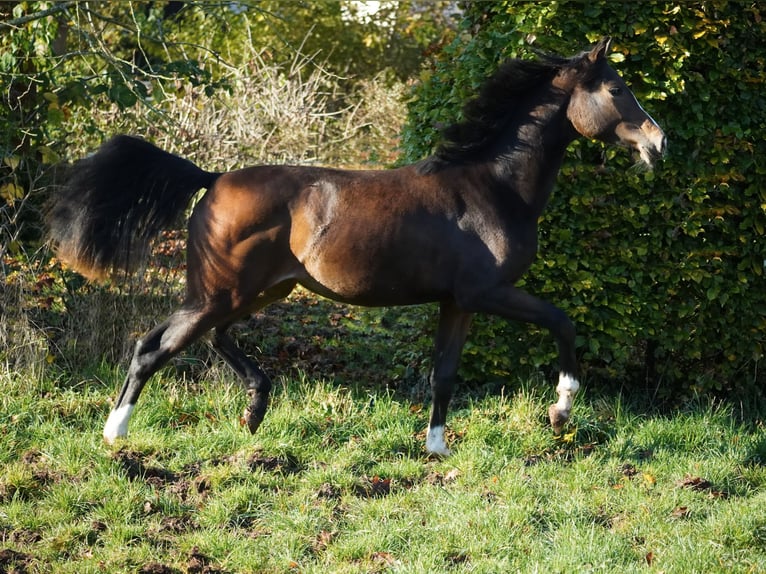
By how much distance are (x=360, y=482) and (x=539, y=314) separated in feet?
4.60

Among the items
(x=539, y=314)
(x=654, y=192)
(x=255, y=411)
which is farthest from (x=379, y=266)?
(x=654, y=192)

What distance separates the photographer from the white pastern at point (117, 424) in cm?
567

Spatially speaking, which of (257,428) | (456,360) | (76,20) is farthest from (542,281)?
(76,20)

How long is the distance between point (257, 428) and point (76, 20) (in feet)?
10.4

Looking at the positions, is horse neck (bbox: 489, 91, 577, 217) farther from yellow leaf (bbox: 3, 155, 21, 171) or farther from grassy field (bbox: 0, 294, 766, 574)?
yellow leaf (bbox: 3, 155, 21, 171)

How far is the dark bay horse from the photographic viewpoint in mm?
5543

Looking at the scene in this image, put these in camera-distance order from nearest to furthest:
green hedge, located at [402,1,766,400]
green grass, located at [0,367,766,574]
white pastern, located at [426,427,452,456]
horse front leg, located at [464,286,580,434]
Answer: green grass, located at [0,367,766,574], horse front leg, located at [464,286,580,434], white pastern, located at [426,427,452,456], green hedge, located at [402,1,766,400]

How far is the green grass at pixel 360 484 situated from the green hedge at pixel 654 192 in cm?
49

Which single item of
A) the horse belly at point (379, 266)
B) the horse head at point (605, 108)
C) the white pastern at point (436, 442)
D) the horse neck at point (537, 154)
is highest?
the horse head at point (605, 108)

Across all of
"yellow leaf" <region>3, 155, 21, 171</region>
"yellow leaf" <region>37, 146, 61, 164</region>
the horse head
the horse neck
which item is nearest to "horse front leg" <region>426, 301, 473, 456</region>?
the horse neck

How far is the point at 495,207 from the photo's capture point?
5656mm

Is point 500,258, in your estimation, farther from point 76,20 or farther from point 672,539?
point 76,20

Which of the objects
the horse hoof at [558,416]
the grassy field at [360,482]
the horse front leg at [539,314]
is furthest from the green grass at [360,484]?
the horse front leg at [539,314]

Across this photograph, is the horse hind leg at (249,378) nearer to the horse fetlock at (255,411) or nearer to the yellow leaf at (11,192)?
the horse fetlock at (255,411)
